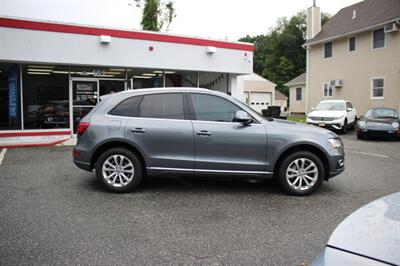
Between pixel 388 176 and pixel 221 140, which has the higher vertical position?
pixel 221 140

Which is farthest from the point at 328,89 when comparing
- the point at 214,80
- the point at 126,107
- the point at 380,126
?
the point at 126,107

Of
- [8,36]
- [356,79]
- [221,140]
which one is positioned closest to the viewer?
[221,140]

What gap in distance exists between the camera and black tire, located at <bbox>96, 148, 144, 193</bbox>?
5684 mm

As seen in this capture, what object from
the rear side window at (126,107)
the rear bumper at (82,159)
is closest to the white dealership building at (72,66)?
the rear bumper at (82,159)

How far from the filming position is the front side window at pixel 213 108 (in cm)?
578

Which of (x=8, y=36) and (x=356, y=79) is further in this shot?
(x=356, y=79)

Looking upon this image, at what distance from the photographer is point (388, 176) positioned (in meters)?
7.24

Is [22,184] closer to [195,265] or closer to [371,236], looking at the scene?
[195,265]

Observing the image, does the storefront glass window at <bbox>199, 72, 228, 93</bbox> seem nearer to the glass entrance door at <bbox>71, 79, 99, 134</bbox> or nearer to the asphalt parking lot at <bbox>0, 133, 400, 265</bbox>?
the glass entrance door at <bbox>71, 79, 99, 134</bbox>

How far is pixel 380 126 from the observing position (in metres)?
14.1

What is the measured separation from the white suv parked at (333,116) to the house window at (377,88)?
4.90 m

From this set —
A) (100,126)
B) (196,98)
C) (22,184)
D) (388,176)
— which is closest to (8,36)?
(22,184)

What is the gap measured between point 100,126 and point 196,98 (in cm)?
167

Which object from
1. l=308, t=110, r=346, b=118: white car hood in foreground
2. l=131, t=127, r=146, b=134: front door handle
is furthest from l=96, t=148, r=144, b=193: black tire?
l=308, t=110, r=346, b=118: white car hood in foreground
